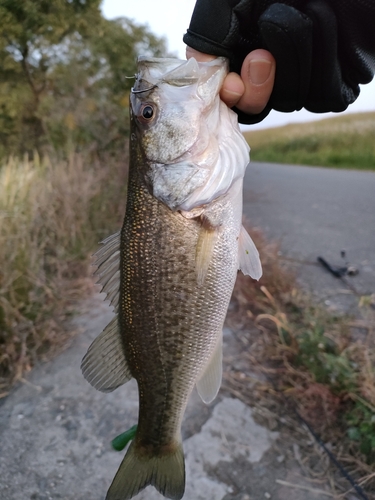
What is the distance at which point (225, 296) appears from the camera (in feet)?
5.04

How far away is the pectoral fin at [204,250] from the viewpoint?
4.83ft

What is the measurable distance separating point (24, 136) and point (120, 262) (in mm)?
7899

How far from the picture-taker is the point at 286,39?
1.44 metres

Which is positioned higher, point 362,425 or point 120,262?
point 120,262

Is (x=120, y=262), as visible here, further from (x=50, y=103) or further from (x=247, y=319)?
(x=50, y=103)

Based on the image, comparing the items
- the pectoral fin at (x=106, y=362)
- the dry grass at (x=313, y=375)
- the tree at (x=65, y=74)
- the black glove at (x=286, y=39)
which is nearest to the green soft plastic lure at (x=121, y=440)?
the pectoral fin at (x=106, y=362)

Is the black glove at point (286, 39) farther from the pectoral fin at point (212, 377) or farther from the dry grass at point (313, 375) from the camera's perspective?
the dry grass at point (313, 375)

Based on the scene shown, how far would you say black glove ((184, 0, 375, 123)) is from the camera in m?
1.44

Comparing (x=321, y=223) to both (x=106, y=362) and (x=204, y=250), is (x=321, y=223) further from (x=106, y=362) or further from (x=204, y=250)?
(x=106, y=362)

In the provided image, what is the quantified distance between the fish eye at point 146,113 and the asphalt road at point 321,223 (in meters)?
2.73

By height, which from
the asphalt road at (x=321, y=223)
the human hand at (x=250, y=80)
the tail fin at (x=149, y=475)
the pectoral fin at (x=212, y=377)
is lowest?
the asphalt road at (x=321, y=223)

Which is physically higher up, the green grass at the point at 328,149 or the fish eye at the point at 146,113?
the fish eye at the point at 146,113

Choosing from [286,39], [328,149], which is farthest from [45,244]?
[328,149]

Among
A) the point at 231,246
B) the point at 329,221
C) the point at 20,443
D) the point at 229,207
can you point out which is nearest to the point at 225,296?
the point at 231,246
